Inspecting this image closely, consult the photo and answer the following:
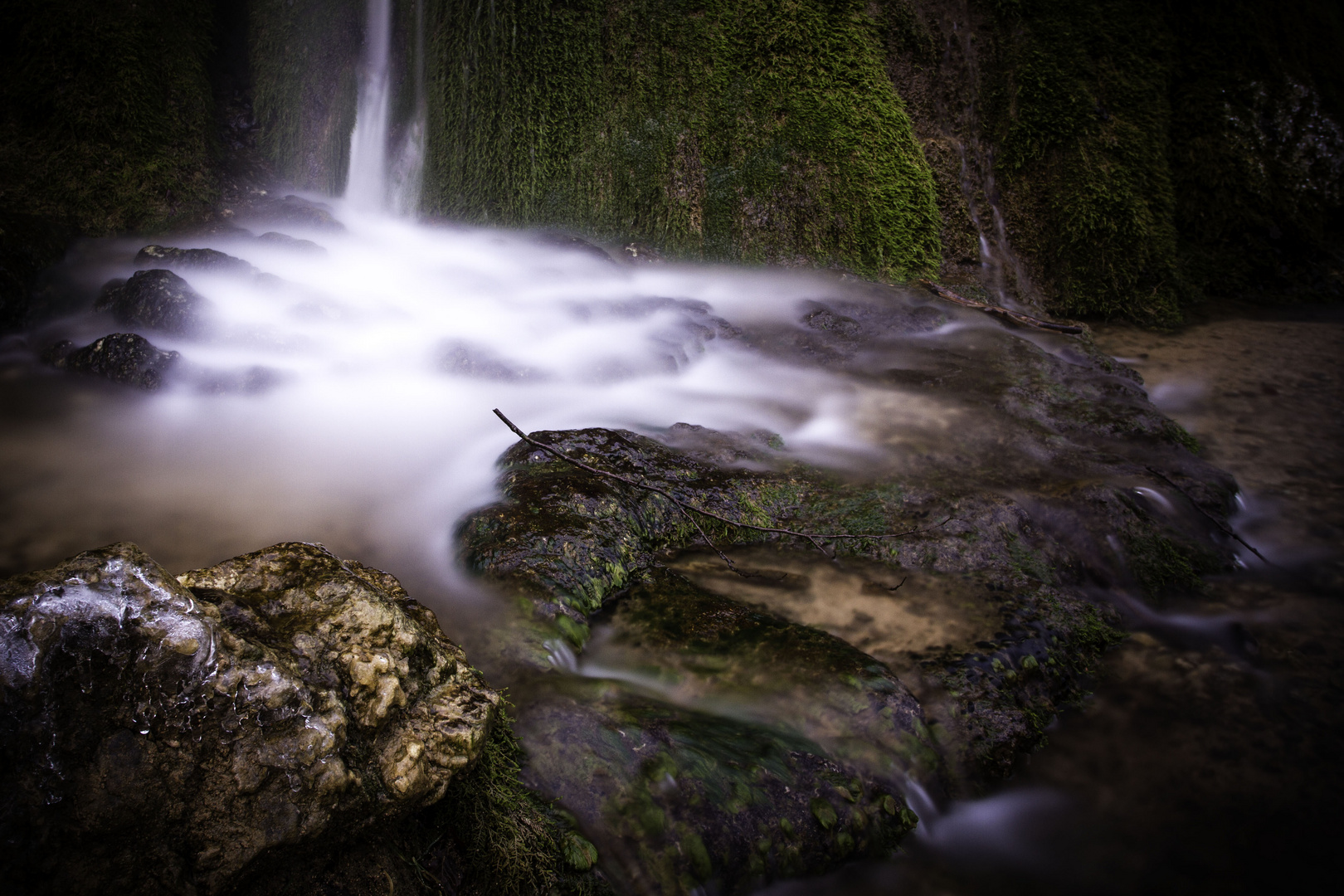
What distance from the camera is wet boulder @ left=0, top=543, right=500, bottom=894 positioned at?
1089mm

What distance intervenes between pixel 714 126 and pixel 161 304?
454 cm

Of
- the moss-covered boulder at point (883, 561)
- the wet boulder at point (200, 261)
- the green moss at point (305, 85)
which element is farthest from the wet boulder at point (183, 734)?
Answer: the green moss at point (305, 85)

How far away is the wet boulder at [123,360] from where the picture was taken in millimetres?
4184

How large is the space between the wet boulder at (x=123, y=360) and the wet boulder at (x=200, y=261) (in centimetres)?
127

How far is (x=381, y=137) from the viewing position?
805 cm

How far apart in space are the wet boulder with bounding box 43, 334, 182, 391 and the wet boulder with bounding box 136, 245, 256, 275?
127cm

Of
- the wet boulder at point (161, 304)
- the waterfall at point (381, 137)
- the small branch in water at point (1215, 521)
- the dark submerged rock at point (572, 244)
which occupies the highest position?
the waterfall at point (381, 137)

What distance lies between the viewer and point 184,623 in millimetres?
1277

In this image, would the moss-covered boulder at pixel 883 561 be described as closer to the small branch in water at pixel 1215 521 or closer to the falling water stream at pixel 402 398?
the small branch in water at pixel 1215 521

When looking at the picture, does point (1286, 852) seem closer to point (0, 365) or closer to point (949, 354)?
point (949, 354)

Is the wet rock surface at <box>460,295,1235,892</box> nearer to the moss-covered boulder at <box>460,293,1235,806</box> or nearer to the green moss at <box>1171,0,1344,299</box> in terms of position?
the moss-covered boulder at <box>460,293,1235,806</box>

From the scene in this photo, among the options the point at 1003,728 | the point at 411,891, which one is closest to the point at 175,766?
the point at 411,891

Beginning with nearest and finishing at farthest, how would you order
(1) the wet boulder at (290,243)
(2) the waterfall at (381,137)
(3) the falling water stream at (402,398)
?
1. (3) the falling water stream at (402,398)
2. (1) the wet boulder at (290,243)
3. (2) the waterfall at (381,137)

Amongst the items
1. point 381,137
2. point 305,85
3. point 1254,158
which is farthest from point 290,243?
point 1254,158
